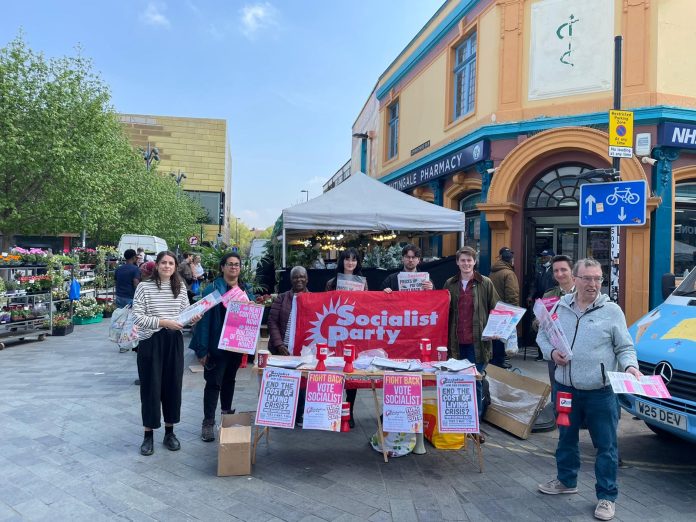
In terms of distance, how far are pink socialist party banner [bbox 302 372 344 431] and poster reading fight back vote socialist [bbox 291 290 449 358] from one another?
106 cm

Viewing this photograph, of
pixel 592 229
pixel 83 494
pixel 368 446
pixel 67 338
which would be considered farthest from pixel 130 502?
pixel 592 229

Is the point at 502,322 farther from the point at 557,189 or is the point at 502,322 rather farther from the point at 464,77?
the point at 464,77

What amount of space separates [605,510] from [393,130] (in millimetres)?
16691

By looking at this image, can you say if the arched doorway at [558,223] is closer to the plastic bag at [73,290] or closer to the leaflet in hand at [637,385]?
the leaflet in hand at [637,385]

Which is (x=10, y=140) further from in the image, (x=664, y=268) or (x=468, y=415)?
(x=664, y=268)

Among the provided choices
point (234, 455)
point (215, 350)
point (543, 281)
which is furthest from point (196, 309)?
point (543, 281)

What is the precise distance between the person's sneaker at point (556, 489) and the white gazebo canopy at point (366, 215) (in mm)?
5480

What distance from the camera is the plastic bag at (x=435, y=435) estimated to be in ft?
15.5

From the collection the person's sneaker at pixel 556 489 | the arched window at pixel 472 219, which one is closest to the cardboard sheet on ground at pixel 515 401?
the person's sneaker at pixel 556 489

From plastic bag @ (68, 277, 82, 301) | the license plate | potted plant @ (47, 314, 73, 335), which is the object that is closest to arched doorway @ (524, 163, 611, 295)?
the license plate

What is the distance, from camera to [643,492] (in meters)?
3.95

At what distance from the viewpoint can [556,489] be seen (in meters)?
3.85

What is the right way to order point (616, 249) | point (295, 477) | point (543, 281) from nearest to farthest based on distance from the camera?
point (295, 477) < point (616, 249) < point (543, 281)

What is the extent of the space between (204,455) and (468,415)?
2.46 metres
